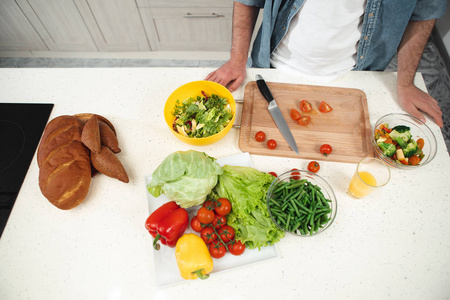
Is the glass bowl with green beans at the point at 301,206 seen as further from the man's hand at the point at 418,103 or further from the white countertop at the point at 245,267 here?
the man's hand at the point at 418,103

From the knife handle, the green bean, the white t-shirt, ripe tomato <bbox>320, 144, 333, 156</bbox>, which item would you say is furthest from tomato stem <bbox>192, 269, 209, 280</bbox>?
the white t-shirt

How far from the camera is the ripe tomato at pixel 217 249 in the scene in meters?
0.96

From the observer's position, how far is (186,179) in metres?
0.99

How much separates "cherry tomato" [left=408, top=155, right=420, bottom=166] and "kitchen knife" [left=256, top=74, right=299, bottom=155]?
469mm

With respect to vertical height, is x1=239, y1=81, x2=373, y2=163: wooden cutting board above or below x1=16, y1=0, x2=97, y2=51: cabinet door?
above

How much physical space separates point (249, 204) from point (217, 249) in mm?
204

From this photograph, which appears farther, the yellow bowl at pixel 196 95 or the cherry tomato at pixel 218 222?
the yellow bowl at pixel 196 95

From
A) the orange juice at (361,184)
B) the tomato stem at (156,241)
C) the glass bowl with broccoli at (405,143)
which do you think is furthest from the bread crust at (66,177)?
the glass bowl with broccoli at (405,143)

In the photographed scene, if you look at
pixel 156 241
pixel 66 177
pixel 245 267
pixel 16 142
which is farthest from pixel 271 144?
pixel 16 142

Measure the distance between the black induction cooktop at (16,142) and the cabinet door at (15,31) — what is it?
170 centimetres

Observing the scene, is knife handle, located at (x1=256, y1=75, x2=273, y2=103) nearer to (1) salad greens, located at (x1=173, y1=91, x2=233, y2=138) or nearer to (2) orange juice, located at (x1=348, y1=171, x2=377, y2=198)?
(1) salad greens, located at (x1=173, y1=91, x2=233, y2=138)

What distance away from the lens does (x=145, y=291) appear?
3.14 feet

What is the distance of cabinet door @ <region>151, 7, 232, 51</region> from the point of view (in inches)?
93.2

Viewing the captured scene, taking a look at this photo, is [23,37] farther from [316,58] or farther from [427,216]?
[427,216]
